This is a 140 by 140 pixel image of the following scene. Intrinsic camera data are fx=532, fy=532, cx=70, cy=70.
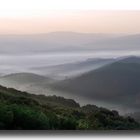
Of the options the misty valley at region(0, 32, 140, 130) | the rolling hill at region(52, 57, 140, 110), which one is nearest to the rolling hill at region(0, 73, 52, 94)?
the misty valley at region(0, 32, 140, 130)

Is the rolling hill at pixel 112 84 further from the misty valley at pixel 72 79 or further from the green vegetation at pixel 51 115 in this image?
the green vegetation at pixel 51 115

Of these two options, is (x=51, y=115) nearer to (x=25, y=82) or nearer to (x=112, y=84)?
(x=25, y=82)

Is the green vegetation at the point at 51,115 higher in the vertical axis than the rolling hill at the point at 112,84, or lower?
lower

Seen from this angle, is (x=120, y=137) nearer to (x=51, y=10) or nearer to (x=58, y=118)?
(x=58, y=118)

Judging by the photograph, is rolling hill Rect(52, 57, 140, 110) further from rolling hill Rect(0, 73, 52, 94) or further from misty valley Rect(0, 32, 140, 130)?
rolling hill Rect(0, 73, 52, 94)

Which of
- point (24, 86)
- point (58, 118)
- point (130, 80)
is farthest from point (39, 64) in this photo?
point (130, 80)

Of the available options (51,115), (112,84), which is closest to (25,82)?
(51,115)

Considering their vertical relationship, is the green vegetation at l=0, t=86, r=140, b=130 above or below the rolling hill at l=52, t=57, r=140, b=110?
below

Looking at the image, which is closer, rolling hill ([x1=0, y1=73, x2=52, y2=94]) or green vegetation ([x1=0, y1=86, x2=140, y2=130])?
green vegetation ([x1=0, y1=86, x2=140, y2=130])

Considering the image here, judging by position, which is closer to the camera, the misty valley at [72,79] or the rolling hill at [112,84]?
the misty valley at [72,79]

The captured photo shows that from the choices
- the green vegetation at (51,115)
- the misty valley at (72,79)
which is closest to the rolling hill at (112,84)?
the misty valley at (72,79)
